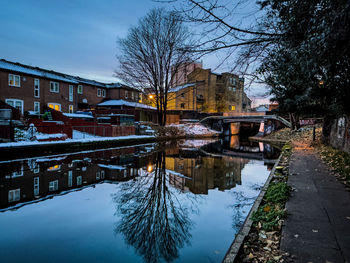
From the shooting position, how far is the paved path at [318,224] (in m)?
2.98

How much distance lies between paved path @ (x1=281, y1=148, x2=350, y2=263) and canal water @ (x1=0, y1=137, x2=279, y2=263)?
4.32 ft

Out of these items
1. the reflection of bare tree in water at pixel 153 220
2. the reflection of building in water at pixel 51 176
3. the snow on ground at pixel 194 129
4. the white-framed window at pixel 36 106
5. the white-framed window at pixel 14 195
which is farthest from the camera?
the snow on ground at pixel 194 129

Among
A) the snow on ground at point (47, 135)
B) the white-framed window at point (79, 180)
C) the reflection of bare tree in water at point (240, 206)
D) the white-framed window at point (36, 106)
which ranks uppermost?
the white-framed window at point (36, 106)

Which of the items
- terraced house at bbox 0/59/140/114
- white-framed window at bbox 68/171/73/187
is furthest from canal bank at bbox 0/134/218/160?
terraced house at bbox 0/59/140/114

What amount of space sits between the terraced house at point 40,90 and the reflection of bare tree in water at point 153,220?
2413cm

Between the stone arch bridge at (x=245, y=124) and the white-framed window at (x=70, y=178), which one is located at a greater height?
the stone arch bridge at (x=245, y=124)

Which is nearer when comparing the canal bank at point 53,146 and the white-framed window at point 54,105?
the canal bank at point 53,146

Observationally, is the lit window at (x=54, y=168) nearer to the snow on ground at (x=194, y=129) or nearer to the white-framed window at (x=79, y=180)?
the white-framed window at (x=79, y=180)

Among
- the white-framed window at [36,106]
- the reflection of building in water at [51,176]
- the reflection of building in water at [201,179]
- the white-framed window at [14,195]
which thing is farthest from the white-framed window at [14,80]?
the reflection of building in water at [201,179]

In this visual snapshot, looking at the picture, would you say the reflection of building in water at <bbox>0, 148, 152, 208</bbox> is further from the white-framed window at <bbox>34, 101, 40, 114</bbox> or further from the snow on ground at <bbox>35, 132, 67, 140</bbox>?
the white-framed window at <bbox>34, 101, 40, 114</bbox>

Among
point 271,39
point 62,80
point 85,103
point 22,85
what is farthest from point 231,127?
point 271,39

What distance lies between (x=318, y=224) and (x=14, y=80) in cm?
3092

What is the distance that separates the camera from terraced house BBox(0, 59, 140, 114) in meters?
24.5

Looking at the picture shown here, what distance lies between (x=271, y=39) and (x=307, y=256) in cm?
363
